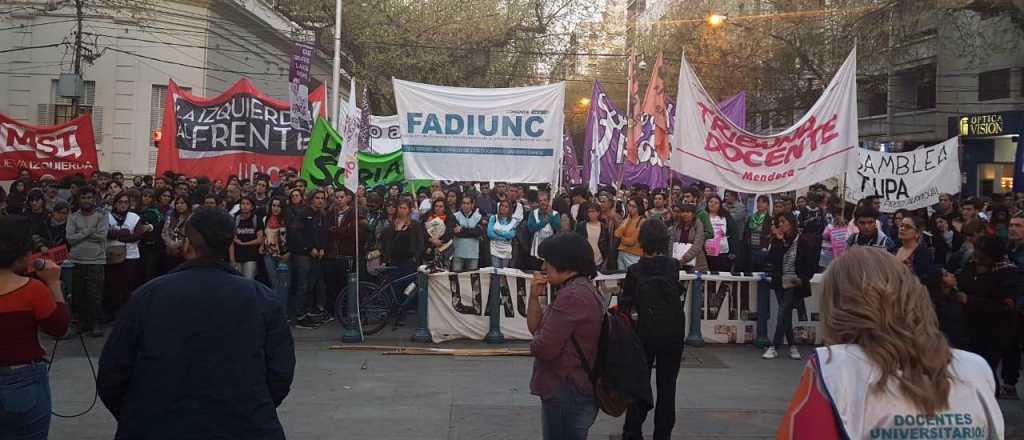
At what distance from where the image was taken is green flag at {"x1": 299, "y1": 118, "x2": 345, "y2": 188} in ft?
47.7

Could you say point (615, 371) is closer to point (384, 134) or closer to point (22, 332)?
point (22, 332)

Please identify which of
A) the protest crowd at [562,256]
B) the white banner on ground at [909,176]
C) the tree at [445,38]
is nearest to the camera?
the protest crowd at [562,256]

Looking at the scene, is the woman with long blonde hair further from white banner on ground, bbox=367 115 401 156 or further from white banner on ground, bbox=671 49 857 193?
A: white banner on ground, bbox=367 115 401 156

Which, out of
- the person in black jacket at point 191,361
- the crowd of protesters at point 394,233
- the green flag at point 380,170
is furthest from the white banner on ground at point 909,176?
the person in black jacket at point 191,361

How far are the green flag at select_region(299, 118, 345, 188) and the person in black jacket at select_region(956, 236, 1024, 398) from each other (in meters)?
9.20

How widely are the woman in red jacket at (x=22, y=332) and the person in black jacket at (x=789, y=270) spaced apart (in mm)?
7834

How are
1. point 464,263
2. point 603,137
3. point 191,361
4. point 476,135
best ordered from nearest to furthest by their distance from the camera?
1. point 191,361
2. point 476,135
3. point 464,263
4. point 603,137

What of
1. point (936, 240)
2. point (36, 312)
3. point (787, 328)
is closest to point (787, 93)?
point (936, 240)

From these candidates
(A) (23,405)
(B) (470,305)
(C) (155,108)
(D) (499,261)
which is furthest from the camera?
(C) (155,108)

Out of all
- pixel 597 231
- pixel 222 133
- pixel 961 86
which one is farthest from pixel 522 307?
pixel 961 86

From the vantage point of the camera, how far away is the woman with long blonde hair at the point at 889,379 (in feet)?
7.72

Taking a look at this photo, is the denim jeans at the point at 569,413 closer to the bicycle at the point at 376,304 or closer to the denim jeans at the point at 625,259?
the bicycle at the point at 376,304

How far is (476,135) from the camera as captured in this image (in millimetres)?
11883

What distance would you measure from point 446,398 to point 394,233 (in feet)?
15.2
